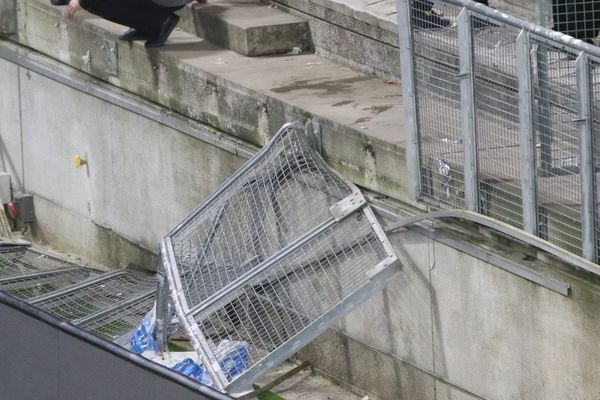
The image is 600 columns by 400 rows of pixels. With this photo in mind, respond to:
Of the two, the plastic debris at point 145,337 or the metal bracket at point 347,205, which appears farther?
the plastic debris at point 145,337

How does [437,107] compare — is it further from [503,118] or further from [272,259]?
[272,259]

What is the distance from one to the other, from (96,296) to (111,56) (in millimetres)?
1955

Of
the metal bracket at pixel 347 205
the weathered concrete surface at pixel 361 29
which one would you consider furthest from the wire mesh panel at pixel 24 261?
the metal bracket at pixel 347 205

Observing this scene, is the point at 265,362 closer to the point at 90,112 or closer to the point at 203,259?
the point at 203,259

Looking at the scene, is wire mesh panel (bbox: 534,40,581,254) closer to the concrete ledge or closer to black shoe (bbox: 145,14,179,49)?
the concrete ledge

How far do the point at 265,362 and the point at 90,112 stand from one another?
3763 millimetres

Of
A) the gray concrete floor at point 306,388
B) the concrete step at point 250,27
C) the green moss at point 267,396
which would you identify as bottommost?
the gray concrete floor at point 306,388

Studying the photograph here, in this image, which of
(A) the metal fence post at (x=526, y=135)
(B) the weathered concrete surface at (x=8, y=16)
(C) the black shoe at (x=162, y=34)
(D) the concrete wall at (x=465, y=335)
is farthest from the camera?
(B) the weathered concrete surface at (x=8, y=16)

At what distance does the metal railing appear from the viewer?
816 cm

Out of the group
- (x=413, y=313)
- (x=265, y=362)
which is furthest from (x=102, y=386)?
(x=413, y=313)

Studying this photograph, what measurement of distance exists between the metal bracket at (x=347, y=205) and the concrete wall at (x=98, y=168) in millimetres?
1390

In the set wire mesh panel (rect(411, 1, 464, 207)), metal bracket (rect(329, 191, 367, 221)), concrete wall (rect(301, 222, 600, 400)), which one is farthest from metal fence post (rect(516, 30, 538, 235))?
metal bracket (rect(329, 191, 367, 221))

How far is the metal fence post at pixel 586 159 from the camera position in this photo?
7.96 m

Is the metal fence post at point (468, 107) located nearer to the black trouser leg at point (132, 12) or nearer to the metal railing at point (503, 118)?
the metal railing at point (503, 118)
